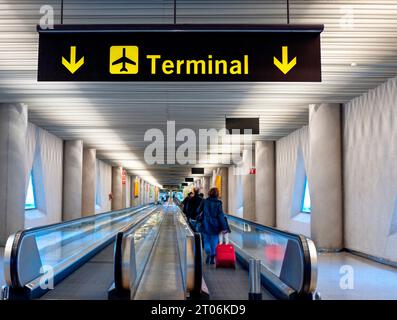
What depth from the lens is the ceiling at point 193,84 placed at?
7281 millimetres

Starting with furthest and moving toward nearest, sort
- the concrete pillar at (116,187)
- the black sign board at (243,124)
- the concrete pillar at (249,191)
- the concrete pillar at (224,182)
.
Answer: the concrete pillar at (116,187)
the concrete pillar at (224,182)
the concrete pillar at (249,191)
the black sign board at (243,124)

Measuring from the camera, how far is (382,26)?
25.8 ft

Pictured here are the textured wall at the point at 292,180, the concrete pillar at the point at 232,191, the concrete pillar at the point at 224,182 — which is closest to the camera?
the textured wall at the point at 292,180

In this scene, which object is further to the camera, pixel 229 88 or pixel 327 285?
pixel 229 88

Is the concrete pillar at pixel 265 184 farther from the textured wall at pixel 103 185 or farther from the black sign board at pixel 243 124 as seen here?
the textured wall at pixel 103 185

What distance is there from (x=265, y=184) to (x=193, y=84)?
503 inches

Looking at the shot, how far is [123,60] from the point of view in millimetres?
5484

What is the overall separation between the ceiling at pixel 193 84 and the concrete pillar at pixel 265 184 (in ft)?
5.02

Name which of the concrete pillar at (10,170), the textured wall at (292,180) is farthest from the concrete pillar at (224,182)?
the concrete pillar at (10,170)

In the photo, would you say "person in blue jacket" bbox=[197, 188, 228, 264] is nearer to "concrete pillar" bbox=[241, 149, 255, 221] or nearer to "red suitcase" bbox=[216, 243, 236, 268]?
"red suitcase" bbox=[216, 243, 236, 268]

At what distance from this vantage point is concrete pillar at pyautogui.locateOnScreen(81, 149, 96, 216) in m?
26.3
